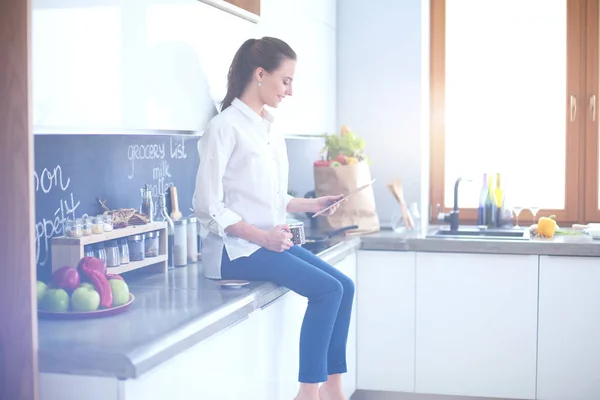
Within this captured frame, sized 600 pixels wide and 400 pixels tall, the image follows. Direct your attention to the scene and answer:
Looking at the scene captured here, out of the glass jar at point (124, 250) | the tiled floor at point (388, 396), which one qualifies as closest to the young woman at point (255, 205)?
the glass jar at point (124, 250)

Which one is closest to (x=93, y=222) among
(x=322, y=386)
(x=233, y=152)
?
(x=233, y=152)

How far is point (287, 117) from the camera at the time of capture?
328 cm

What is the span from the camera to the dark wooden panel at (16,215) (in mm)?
1676

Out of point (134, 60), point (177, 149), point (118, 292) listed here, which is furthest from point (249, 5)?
point (118, 292)

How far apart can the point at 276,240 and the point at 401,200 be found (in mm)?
1447

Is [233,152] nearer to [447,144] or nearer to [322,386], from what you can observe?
[322,386]

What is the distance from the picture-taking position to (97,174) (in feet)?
8.42

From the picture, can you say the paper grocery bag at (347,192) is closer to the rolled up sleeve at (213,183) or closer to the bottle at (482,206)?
the bottle at (482,206)

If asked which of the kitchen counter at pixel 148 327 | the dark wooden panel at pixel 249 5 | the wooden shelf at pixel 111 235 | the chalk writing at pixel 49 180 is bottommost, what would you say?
the kitchen counter at pixel 148 327

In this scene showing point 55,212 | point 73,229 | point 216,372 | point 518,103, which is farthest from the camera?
point 518,103

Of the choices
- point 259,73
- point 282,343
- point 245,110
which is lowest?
point 282,343

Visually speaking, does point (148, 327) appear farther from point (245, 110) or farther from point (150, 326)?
point (245, 110)

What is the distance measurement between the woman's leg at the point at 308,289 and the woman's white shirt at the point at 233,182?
42 millimetres

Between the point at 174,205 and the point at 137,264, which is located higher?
the point at 174,205
